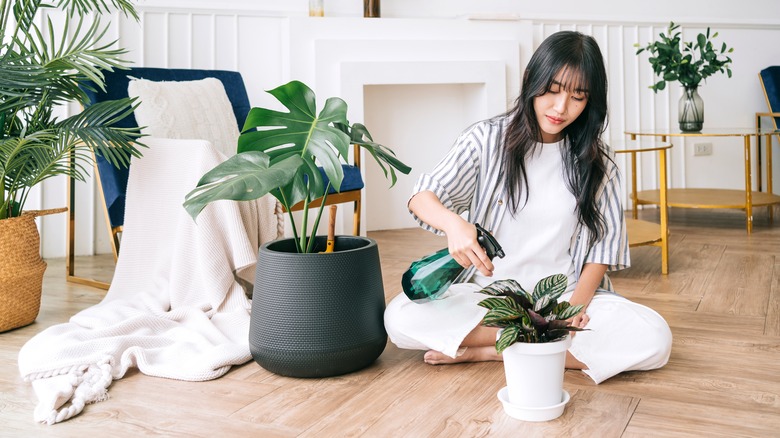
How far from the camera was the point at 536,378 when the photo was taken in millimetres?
1495

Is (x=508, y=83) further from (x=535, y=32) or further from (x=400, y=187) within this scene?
(x=400, y=187)

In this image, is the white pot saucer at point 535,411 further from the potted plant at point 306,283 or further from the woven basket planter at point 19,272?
the woven basket planter at point 19,272

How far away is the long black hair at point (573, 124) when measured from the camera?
1.65 metres

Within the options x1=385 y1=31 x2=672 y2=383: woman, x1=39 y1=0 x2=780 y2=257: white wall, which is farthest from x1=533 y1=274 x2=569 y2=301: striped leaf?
x1=39 y1=0 x2=780 y2=257: white wall

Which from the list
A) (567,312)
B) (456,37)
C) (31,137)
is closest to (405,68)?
(456,37)

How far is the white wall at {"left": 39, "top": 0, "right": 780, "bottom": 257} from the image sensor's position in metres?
3.64

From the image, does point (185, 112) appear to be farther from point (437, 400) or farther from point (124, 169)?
point (437, 400)

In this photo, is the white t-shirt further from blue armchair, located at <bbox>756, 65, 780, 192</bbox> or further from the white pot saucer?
blue armchair, located at <bbox>756, 65, 780, 192</bbox>

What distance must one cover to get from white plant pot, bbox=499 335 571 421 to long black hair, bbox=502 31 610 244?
45cm

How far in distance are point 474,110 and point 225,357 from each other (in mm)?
2683

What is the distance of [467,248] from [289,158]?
41 cm

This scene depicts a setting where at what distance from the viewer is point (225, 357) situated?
1888 millimetres

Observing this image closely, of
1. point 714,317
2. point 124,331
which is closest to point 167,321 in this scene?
point 124,331

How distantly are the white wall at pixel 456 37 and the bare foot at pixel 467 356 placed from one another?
1800 mm
